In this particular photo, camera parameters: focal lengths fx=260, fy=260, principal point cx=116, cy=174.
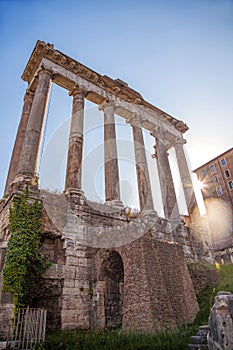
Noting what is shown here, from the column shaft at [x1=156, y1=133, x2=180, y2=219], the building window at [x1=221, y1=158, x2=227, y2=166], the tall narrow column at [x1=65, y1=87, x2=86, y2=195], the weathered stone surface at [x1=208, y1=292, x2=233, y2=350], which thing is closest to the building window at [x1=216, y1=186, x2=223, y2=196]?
the building window at [x1=221, y1=158, x2=227, y2=166]

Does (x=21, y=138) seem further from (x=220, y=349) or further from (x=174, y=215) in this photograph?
(x=220, y=349)

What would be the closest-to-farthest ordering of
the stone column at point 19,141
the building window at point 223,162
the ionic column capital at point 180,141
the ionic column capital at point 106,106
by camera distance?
the stone column at point 19,141 < the ionic column capital at point 106,106 < the ionic column capital at point 180,141 < the building window at point 223,162

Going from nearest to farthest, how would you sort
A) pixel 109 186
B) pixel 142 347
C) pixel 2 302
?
pixel 142 347 → pixel 2 302 → pixel 109 186

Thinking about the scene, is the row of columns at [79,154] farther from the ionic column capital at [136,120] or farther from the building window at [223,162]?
the building window at [223,162]

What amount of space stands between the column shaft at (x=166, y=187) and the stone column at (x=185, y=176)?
6.30 ft

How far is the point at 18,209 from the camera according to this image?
10.1 metres

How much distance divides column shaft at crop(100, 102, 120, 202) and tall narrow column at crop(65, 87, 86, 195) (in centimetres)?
203

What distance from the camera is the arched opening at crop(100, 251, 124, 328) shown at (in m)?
10.0

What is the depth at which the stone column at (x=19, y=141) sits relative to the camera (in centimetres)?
1423

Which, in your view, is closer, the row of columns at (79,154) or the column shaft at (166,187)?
the row of columns at (79,154)

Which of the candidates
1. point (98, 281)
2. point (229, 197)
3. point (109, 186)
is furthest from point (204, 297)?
point (229, 197)

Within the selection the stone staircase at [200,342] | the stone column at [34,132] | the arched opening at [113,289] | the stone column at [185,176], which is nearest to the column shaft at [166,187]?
the stone column at [185,176]

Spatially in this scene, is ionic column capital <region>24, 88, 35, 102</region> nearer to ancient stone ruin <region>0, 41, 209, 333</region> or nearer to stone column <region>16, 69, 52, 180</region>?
ancient stone ruin <region>0, 41, 209, 333</region>

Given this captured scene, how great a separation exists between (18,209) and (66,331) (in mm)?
4654
